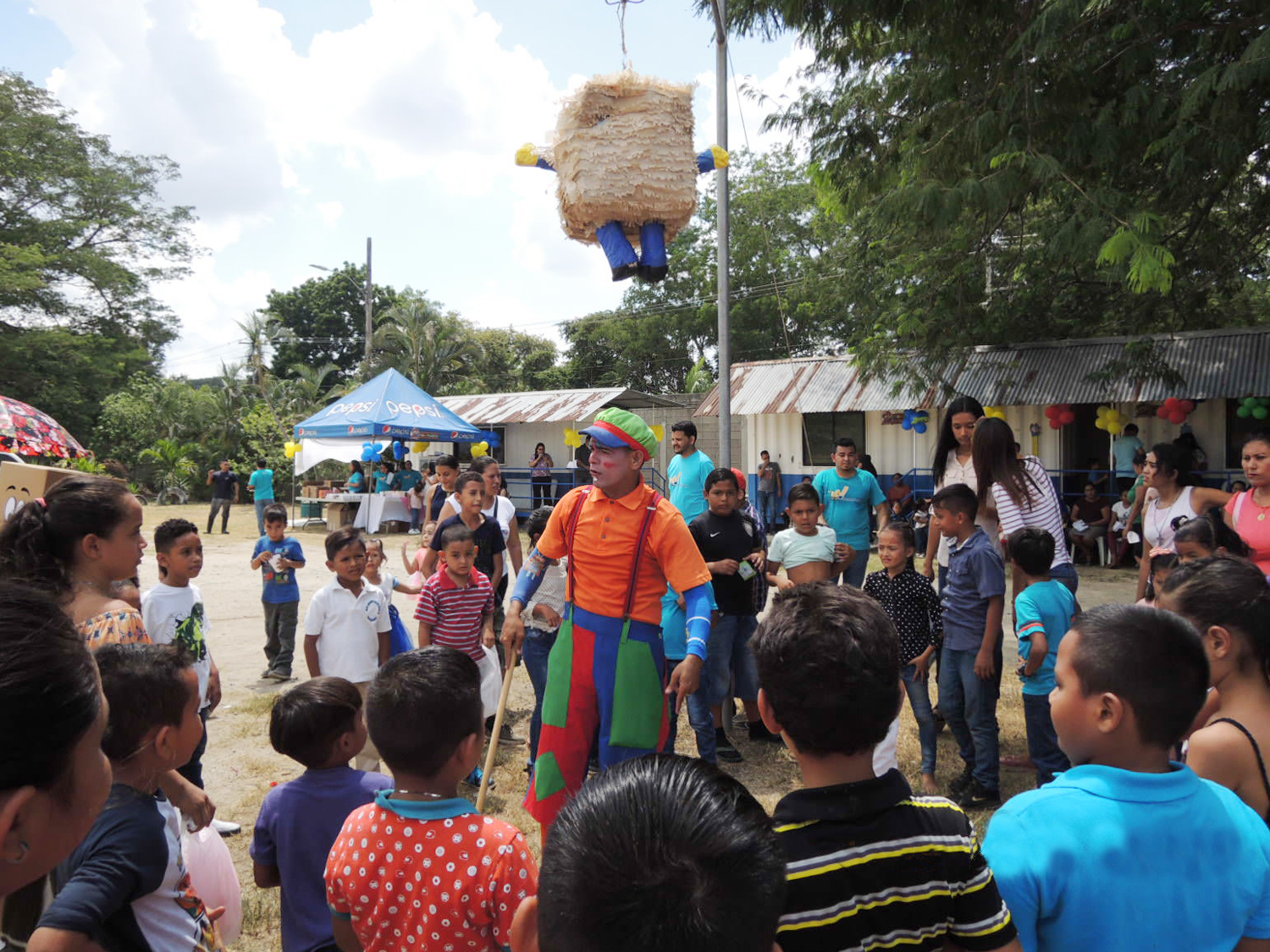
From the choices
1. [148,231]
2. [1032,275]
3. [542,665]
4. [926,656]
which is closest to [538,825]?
[542,665]

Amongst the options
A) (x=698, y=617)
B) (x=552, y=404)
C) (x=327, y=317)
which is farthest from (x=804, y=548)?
(x=327, y=317)

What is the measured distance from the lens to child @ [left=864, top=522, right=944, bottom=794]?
171 inches

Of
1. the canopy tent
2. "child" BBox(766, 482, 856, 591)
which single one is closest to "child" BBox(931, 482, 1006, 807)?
"child" BBox(766, 482, 856, 591)

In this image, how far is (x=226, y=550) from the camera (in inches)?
618

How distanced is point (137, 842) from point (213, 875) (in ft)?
2.29

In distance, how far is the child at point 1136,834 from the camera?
1.49 meters

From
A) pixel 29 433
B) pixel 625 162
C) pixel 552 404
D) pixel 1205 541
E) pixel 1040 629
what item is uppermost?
pixel 552 404

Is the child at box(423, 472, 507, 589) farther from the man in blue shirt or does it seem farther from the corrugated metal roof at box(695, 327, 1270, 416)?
the corrugated metal roof at box(695, 327, 1270, 416)

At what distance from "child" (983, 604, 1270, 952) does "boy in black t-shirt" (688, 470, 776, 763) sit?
325 cm

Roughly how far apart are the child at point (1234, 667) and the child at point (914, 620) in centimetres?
213

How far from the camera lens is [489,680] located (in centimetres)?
463

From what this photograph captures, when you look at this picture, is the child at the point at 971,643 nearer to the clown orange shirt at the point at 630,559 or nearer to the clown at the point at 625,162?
the clown orange shirt at the point at 630,559

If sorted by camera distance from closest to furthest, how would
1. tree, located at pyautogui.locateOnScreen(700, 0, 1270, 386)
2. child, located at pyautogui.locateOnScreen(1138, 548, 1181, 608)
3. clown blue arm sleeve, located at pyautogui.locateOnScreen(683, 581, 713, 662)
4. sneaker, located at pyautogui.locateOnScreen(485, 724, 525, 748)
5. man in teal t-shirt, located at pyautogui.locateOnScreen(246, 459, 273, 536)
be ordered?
clown blue arm sleeve, located at pyautogui.locateOnScreen(683, 581, 713, 662) → child, located at pyautogui.locateOnScreen(1138, 548, 1181, 608) → sneaker, located at pyautogui.locateOnScreen(485, 724, 525, 748) → tree, located at pyautogui.locateOnScreen(700, 0, 1270, 386) → man in teal t-shirt, located at pyautogui.locateOnScreen(246, 459, 273, 536)

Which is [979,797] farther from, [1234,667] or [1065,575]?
[1234,667]
